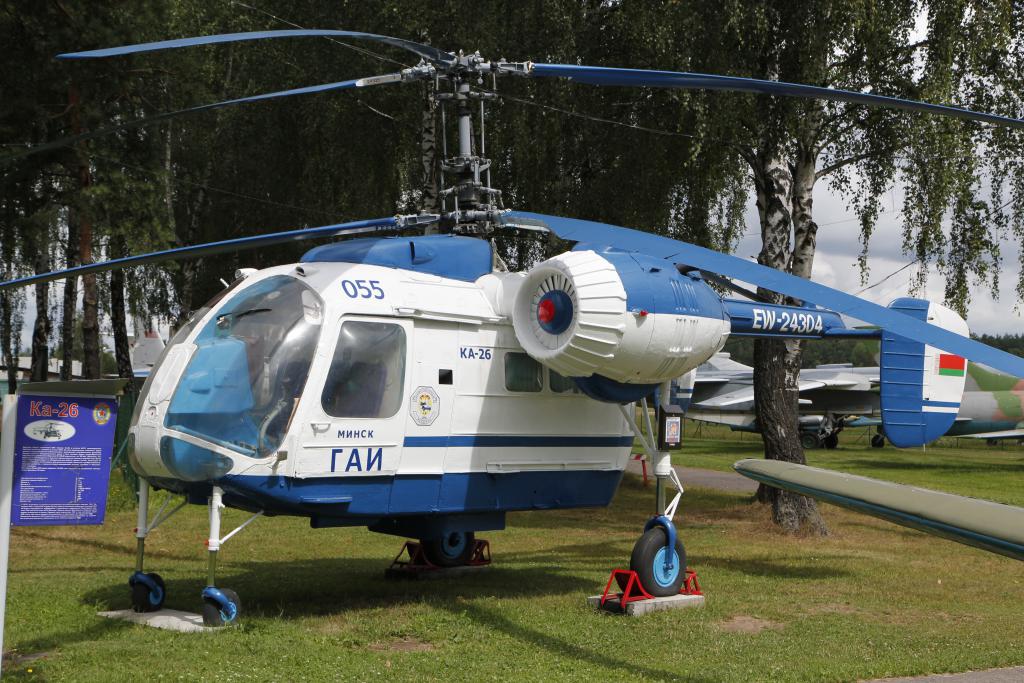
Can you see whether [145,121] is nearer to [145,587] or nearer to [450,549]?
[145,587]

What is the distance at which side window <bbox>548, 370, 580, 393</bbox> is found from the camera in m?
8.91

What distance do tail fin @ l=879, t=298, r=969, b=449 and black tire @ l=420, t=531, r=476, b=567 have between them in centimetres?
436

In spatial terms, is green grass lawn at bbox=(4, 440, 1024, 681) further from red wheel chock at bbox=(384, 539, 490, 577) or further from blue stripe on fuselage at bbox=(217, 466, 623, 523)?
blue stripe on fuselage at bbox=(217, 466, 623, 523)

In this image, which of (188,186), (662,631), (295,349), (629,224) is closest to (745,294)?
(662,631)

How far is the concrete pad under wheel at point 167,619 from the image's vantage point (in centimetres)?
743

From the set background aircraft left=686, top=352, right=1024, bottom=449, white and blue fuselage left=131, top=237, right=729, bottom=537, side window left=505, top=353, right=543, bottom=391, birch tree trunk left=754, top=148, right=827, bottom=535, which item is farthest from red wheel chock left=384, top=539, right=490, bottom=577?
background aircraft left=686, top=352, right=1024, bottom=449

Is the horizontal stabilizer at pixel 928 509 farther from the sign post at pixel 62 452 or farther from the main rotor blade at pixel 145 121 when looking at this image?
the sign post at pixel 62 452

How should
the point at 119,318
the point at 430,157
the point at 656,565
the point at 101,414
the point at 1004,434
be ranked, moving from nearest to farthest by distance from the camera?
the point at 101,414, the point at 656,565, the point at 430,157, the point at 119,318, the point at 1004,434

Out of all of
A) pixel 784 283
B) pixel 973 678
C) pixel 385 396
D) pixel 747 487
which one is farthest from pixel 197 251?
pixel 747 487

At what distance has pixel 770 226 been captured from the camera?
13797 millimetres

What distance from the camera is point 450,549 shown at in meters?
10.4

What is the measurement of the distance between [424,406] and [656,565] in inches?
96.3

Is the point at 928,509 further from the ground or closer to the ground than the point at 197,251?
closer to the ground

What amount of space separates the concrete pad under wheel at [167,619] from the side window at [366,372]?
1822 mm
